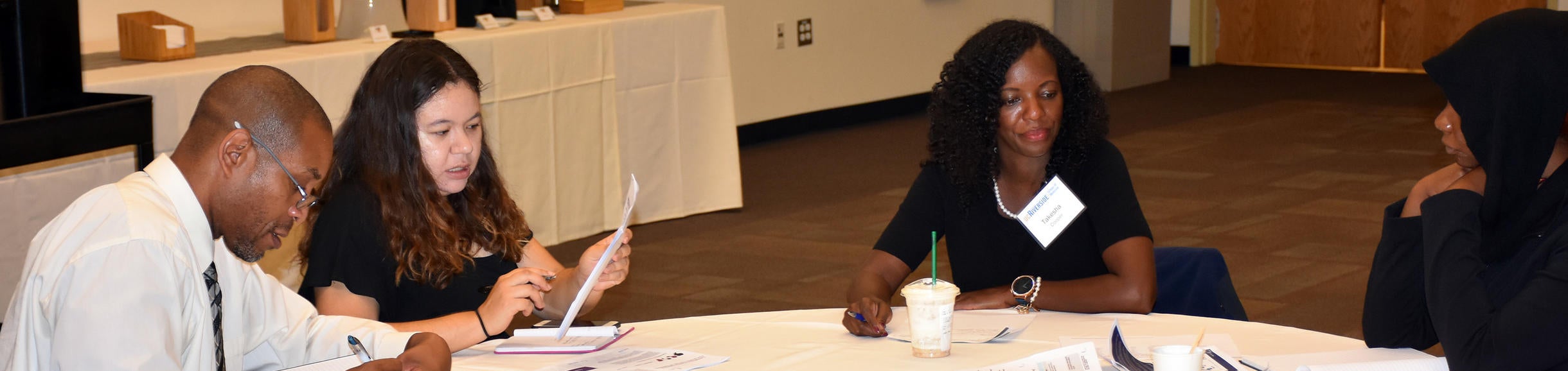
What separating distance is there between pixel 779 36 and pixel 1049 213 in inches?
212

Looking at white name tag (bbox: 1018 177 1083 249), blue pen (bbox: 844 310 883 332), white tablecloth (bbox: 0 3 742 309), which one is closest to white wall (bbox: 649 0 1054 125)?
white tablecloth (bbox: 0 3 742 309)

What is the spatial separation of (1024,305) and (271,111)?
120 centimetres

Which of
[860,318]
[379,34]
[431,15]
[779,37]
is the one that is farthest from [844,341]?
[779,37]

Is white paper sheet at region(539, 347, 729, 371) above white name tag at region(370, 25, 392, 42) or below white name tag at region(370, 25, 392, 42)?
below

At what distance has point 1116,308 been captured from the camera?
227 cm

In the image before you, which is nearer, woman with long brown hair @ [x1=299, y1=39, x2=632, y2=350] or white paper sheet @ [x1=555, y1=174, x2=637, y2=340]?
white paper sheet @ [x1=555, y1=174, x2=637, y2=340]

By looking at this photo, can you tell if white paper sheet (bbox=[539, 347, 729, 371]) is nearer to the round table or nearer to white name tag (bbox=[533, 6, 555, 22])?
the round table

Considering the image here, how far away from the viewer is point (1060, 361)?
5.92 ft

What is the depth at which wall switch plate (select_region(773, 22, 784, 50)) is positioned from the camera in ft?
25.0

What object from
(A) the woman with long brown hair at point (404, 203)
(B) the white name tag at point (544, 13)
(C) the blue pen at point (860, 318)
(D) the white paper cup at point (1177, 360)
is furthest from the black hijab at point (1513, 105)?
(B) the white name tag at point (544, 13)

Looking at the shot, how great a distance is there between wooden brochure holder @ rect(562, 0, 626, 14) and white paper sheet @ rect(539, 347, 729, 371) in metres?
3.43

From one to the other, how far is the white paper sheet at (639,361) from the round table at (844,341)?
23mm

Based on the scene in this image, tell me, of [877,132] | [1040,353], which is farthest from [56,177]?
[877,132]

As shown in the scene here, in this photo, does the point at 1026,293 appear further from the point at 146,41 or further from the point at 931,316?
the point at 146,41
